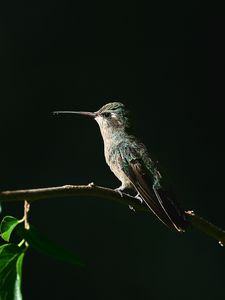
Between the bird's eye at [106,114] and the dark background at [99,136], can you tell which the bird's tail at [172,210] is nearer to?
the bird's eye at [106,114]

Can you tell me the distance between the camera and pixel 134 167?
3.00 meters

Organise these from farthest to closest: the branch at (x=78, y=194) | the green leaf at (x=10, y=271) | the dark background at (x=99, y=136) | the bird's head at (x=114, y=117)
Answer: the dark background at (x=99, y=136)
the bird's head at (x=114, y=117)
the branch at (x=78, y=194)
the green leaf at (x=10, y=271)


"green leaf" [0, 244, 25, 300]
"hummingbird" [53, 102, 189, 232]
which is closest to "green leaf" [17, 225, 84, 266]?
"green leaf" [0, 244, 25, 300]

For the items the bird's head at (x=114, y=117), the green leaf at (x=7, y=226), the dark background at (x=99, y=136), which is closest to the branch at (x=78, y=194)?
the green leaf at (x=7, y=226)

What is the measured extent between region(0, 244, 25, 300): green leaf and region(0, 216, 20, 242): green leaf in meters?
0.08

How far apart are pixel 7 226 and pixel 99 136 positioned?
16.9ft

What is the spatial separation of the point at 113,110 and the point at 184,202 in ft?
9.55

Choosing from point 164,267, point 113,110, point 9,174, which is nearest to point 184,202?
point 164,267

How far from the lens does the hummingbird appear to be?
2473mm

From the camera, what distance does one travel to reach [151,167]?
119 inches

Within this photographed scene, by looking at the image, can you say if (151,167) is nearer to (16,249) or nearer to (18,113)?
(16,249)

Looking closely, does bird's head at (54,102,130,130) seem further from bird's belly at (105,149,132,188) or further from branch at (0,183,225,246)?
branch at (0,183,225,246)

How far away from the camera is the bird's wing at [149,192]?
2427 millimetres

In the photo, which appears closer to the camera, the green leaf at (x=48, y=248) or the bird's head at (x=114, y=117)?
the green leaf at (x=48, y=248)
